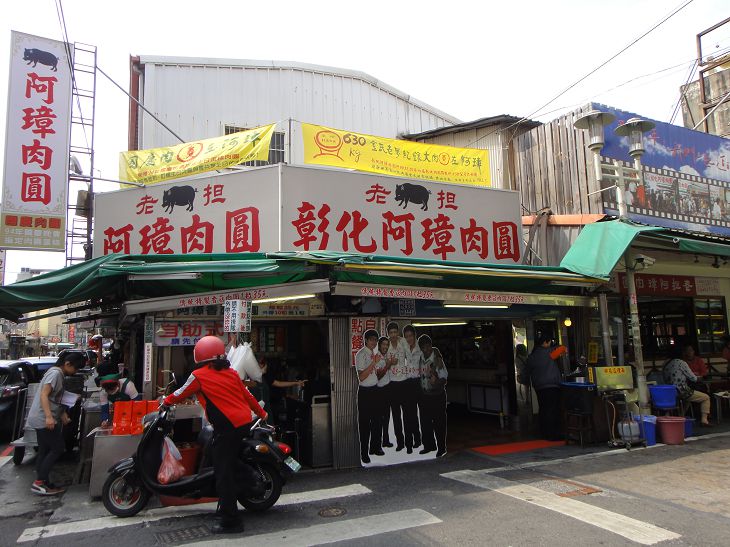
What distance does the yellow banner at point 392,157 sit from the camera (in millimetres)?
9789

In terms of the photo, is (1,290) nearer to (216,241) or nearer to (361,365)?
(216,241)

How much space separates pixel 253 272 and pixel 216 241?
7.96 ft

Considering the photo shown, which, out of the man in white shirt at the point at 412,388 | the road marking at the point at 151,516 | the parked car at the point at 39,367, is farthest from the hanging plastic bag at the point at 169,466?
the parked car at the point at 39,367

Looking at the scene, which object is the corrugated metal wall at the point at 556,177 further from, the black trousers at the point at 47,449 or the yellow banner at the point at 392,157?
the black trousers at the point at 47,449

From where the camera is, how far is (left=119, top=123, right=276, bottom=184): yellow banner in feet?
31.1

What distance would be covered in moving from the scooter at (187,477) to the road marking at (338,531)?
563 millimetres

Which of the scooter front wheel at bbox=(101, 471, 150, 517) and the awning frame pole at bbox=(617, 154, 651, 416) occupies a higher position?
the awning frame pole at bbox=(617, 154, 651, 416)

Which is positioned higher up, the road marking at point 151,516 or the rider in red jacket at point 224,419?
the rider in red jacket at point 224,419

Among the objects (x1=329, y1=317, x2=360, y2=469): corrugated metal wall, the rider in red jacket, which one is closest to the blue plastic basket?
(x1=329, y1=317, x2=360, y2=469): corrugated metal wall

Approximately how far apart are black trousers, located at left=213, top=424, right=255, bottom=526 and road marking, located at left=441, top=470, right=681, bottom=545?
3.10m

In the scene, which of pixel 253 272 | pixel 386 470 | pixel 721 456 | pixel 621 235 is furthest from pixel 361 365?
pixel 721 456

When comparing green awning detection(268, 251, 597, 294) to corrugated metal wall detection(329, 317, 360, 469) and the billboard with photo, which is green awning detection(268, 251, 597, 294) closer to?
corrugated metal wall detection(329, 317, 360, 469)

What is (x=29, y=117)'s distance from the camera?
9508 mm

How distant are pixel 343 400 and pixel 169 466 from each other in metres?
2.86
